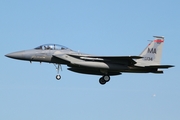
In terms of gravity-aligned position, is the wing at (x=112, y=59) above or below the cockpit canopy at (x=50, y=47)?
below

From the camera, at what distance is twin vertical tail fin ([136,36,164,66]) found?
3362cm

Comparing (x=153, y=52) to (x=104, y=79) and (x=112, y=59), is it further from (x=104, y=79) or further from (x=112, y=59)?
(x=104, y=79)

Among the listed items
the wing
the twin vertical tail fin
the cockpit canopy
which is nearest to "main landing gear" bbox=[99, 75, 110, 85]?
the wing

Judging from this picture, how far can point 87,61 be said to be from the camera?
31.3 metres

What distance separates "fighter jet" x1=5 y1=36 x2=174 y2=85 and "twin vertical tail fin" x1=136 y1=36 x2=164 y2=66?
69 centimetres

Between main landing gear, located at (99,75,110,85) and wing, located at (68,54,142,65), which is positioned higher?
wing, located at (68,54,142,65)

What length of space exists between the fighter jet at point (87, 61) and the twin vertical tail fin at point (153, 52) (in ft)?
2.28

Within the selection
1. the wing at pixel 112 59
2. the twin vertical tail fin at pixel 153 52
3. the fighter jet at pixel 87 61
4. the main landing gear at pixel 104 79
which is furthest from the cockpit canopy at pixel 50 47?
the twin vertical tail fin at pixel 153 52

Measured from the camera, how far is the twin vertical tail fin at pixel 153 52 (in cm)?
3362

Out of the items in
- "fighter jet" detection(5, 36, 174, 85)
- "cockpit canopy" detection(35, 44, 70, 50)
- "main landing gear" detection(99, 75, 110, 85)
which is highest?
"cockpit canopy" detection(35, 44, 70, 50)

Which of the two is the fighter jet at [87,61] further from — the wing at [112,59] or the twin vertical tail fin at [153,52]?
the twin vertical tail fin at [153,52]

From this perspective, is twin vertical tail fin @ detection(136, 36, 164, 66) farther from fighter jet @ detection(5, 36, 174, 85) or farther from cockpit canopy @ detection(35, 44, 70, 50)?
cockpit canopy @ detection(35, 44, 70, 50)

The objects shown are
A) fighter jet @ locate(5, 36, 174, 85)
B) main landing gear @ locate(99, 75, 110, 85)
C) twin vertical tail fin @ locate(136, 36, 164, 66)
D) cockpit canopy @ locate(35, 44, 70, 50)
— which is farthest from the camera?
twin vertical tail fin @ locate(136, 36, 164, 66)

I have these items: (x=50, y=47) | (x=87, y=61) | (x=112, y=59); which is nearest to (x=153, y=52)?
(x=112, y=59)
